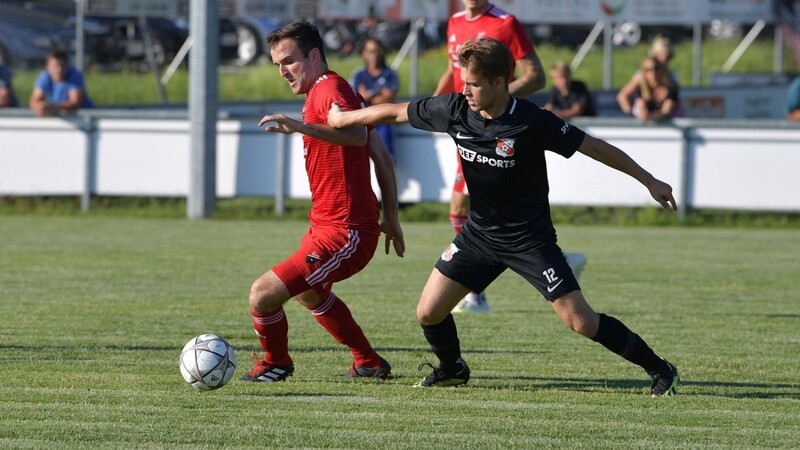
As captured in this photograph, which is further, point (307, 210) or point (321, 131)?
point (307, 210)

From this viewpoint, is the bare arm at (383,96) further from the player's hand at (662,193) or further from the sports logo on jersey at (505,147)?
the player's hand at (662,193)

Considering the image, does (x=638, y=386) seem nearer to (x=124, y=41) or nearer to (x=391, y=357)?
(x=391, y=357)

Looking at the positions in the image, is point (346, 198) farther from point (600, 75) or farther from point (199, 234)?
point (600, 75)

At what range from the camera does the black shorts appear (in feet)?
21.6

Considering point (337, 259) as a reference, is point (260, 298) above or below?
below

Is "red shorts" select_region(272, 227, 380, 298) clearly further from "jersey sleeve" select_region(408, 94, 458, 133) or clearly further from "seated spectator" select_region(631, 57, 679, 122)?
"seated spectator" select_region(631, 57, 679, 122)

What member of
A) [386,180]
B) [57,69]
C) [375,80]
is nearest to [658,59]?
[375,80]

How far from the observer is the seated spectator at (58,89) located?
1823cm

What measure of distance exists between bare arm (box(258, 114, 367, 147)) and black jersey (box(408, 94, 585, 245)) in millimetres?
279

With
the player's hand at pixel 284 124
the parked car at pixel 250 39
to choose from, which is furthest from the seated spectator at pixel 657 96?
the player's hand at pixel 284 124

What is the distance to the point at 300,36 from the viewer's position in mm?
6879

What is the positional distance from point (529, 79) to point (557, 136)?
3.13m

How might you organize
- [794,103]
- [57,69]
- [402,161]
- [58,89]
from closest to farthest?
[794,103] → [402,161] → [57,69] → [58,89]

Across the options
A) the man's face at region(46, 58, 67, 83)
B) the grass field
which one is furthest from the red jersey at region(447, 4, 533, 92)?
the man's face at region(46, 58, 67, 83)
